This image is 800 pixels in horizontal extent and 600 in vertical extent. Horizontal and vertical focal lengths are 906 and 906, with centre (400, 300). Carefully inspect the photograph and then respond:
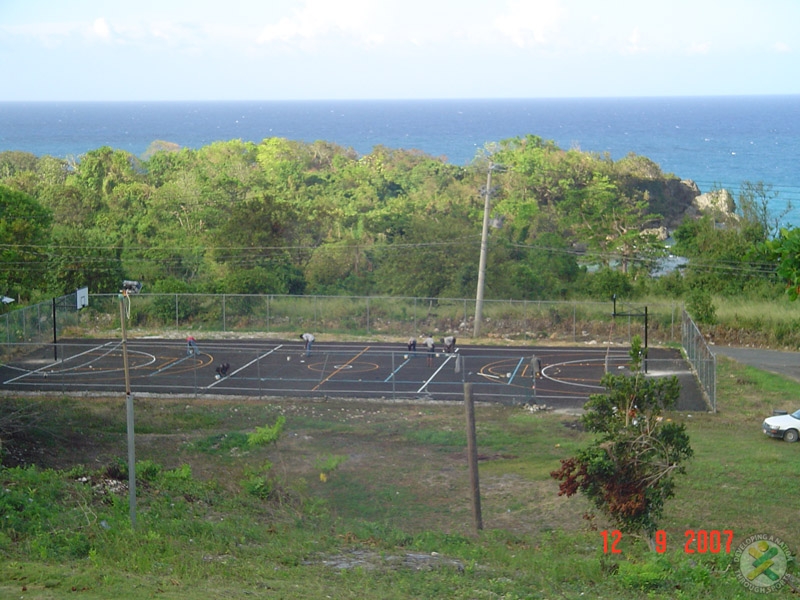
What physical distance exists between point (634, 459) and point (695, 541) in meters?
2.75

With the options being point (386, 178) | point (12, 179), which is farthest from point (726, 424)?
point (386, 178)

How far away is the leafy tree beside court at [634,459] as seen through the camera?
610 inches

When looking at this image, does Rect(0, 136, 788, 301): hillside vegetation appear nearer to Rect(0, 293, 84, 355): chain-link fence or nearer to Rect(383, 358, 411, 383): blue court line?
Rect(0, 293, 84, 355): chain-link fence

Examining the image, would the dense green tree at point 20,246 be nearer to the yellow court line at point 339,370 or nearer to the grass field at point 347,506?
the grass field at point 347,506

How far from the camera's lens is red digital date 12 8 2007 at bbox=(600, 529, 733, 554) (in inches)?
634

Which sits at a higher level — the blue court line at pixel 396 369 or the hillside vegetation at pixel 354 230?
the hillside vegetation at pixel 354 230

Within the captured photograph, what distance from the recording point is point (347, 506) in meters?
20.4

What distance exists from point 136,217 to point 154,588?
195ft

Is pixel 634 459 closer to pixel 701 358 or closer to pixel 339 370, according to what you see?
pixel 701 358

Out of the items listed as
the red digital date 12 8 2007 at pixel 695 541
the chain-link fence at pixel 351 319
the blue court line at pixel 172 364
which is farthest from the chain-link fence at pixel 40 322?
the red digital date 12 8 2007 at pixel 695 541

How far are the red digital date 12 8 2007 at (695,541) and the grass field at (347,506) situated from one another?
0.20 meters

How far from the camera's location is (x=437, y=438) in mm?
26234

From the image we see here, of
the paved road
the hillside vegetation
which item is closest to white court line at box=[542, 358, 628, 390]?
the paved road

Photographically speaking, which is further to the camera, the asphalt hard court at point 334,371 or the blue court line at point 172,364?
the blue court line at point 172,364
